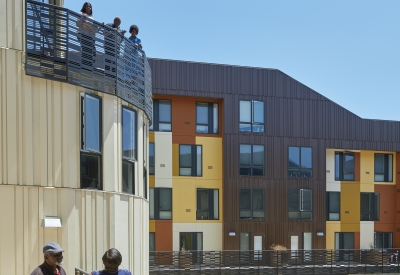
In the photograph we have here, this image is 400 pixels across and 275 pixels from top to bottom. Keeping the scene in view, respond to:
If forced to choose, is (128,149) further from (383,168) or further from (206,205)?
(383,168)

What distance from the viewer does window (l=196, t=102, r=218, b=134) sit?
25.2 m

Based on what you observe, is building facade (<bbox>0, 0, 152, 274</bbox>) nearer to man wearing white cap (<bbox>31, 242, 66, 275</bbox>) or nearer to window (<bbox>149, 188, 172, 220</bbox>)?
man wearing white cap (<bbox>31, 242, 66, 275</bbox>)

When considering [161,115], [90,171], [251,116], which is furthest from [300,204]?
[90,171]

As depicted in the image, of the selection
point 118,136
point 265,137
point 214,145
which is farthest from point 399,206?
point 118,136

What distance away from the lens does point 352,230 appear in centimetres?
2756

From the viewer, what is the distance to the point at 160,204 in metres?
24.5

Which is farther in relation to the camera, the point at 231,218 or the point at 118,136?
the point at 231,218

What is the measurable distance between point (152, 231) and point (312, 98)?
10426 mm

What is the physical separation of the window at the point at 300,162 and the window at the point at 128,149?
18025 mm

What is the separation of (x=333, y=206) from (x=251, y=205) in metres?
5.19

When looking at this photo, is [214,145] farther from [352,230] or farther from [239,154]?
[352,230]

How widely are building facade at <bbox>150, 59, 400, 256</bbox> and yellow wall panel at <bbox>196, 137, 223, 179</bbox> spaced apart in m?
0.05

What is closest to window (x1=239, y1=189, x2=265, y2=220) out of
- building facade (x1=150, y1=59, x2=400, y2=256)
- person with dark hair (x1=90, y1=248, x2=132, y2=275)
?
building facade (x1=150, y1=59, x2=400, y2=256)

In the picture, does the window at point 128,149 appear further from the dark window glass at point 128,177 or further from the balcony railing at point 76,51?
the balcony railing at point 76,51
